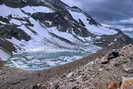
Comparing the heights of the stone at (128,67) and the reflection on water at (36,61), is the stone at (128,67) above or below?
above

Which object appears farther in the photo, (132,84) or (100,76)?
(100,76)

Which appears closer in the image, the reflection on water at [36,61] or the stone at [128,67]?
the stone at [128,67]

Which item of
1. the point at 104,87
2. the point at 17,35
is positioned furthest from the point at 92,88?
the point at 17,35

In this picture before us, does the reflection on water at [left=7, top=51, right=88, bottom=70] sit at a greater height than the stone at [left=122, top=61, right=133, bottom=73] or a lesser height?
lesser

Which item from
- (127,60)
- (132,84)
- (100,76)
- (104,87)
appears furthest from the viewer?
(127,60)

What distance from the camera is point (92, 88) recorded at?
18.0m

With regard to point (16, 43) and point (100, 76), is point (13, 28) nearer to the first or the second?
point (16, 43)

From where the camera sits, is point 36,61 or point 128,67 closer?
point 128,67

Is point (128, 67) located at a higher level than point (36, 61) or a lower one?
higher

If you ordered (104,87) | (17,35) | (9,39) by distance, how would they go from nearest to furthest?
(104,87), (9,39), (17,35)

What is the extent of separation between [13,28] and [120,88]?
181638 mm

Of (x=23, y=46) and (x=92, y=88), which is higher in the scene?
(x=92, y=88)

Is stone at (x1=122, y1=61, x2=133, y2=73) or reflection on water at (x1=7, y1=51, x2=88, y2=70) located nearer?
stone at (x1=122, y1=61, x2=133, y2=73)

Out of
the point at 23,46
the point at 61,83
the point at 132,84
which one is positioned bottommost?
the point at 23,46
